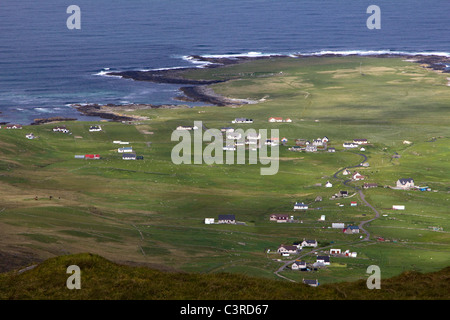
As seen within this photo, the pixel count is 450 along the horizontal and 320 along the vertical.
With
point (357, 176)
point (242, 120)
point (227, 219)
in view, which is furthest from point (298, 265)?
point (242, 120)

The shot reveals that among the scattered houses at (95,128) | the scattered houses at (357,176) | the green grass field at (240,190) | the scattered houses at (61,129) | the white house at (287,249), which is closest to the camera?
the green grass field at (240,190)

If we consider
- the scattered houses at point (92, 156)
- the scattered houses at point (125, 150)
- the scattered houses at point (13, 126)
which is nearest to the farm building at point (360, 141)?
the scattered houses at point (125, 150)

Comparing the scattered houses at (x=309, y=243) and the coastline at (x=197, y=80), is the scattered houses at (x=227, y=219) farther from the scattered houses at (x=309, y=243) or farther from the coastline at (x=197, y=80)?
the coastline at (x=197, y=80)

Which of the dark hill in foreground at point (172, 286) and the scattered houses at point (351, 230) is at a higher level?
the dark hill in foreground at point (172, 286)

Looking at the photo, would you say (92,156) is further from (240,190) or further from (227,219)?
(227,219)
